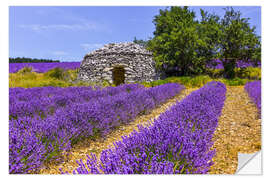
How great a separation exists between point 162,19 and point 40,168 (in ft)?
33.1

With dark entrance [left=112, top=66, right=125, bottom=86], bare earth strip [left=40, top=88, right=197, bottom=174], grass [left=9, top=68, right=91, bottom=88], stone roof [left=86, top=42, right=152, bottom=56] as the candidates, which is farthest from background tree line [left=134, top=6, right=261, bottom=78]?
bare earth strip [left=40, top=88, right=197, bottom=174]

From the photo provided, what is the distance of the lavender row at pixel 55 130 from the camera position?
5.09 ft

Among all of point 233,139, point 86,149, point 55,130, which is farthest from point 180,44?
point 55,130

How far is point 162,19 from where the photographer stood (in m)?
10.5

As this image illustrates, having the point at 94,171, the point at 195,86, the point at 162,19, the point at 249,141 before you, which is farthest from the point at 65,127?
the point at 162,19

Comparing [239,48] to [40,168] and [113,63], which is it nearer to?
[113,63]

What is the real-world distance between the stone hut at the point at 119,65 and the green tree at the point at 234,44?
3538 mm

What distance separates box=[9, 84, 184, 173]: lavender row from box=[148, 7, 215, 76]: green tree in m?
6.62

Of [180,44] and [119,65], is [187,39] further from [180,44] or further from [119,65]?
[119,65]

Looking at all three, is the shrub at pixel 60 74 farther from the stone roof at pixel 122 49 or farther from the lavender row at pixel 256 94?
the lavender row at pixel 256 94

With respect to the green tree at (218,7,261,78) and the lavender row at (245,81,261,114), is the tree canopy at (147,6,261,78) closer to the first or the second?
the green tree at (218,7,261,78)

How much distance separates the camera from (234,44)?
20.4 feet

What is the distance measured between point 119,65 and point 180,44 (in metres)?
3.04

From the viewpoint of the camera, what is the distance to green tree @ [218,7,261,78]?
5875 mm
